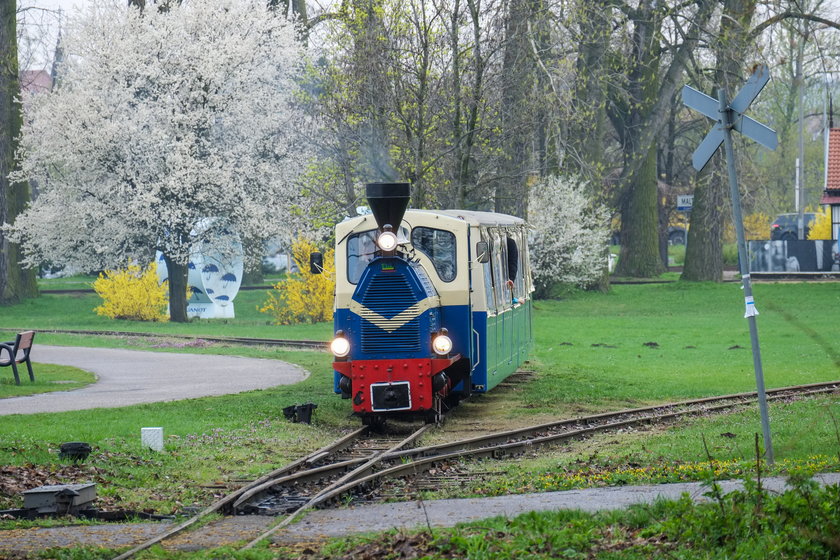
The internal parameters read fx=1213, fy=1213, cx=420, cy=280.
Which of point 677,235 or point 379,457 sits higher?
point 677,235

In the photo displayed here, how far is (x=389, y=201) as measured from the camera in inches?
631

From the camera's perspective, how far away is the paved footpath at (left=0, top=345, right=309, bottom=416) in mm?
18750

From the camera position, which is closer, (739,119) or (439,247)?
(739,119)

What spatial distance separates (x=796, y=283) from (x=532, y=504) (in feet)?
143

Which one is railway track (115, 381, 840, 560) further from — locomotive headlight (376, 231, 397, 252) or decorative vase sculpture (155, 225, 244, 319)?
decorative vase sculpture (155, 225, 244, 319)

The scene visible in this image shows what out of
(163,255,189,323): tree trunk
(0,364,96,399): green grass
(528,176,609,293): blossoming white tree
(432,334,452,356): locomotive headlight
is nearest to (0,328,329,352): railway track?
(163,255,189,323): tree trunk

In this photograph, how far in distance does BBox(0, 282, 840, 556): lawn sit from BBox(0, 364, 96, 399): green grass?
25.6 inches

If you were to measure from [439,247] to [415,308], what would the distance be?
148 centimetres

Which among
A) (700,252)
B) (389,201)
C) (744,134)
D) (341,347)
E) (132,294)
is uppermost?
(744,134)

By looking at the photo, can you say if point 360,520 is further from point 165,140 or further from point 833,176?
point 833,176

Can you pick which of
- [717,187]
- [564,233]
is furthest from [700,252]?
[717,187]

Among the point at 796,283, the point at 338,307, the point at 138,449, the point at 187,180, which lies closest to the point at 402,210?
the point at 338,307

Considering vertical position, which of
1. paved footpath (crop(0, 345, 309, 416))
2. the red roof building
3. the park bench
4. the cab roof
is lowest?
paved footpath (crop(0, 345, 309, 416))

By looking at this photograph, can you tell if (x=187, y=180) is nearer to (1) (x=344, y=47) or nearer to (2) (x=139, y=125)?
(2) (x=139, y=125)
